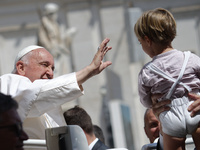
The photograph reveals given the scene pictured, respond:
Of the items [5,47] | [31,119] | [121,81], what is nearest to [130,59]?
[121,81]

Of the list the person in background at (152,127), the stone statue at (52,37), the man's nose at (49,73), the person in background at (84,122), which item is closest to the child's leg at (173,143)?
the man's nose at (49,73)

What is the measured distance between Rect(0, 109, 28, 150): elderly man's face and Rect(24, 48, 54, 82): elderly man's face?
154cm

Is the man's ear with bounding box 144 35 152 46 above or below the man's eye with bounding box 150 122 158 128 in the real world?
above

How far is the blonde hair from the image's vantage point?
3240mm

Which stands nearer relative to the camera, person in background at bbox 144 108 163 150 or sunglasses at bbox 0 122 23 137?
sunglasses at bbox 0 122 23 137

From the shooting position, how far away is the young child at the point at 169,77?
314 cm

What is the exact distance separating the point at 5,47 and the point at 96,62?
48.3ft

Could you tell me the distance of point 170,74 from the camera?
3.22 metres

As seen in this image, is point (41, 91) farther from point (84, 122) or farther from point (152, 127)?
point (152, 127)

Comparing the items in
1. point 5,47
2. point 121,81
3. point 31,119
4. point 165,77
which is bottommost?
point 121,81

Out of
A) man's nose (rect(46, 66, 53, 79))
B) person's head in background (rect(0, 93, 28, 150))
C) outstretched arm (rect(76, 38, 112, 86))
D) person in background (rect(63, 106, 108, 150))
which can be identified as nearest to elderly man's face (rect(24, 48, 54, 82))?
man's nose (rect(46, 66, 53, 79))

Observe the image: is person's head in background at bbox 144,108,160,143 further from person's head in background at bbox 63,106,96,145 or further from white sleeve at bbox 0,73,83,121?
white sleeve at bbox 0,73,83,121

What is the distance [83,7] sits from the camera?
18.0m

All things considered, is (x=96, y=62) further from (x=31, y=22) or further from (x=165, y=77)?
(x=31, y=22)
